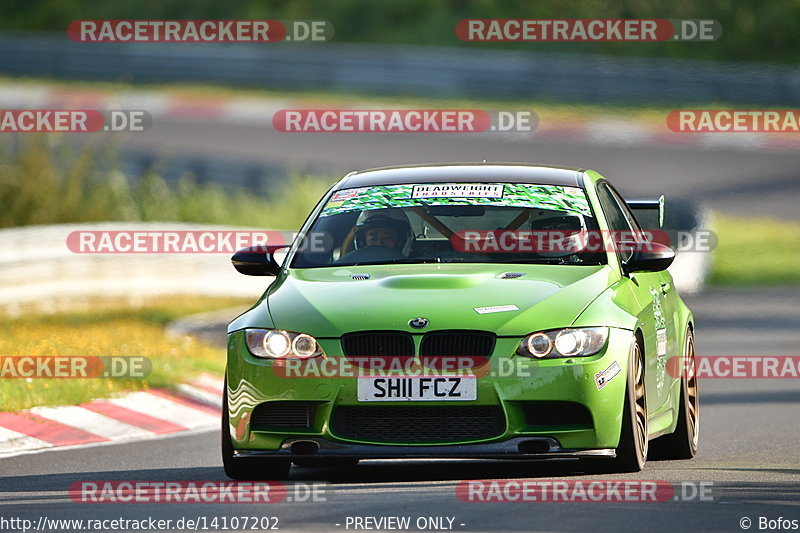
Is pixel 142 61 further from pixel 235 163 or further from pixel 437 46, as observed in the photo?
pixel 235 163

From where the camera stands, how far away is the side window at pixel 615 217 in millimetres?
9844

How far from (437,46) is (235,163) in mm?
16861

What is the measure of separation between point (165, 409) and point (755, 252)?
14912 mm

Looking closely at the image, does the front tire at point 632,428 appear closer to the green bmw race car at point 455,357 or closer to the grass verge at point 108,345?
the green bmw race car at point 455,357

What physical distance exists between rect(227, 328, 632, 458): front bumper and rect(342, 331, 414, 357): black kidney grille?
2.6 inches

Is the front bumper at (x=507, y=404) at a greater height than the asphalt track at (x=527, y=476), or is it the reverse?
the front bumper at (x=507, y=404)

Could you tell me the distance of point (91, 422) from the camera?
1195 centimetres

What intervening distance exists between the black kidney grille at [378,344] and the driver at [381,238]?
1120 millimetres

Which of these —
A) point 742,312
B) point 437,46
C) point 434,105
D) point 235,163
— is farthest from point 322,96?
point 742,312

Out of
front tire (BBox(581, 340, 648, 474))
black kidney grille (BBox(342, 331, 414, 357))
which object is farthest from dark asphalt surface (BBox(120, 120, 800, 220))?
black kidney grille (BBox(342, 331, 414, 357))

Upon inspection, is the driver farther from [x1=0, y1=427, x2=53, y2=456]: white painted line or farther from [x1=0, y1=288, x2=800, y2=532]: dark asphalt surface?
[x1=0, y1=427, x2=53, y2=456]: white painted line

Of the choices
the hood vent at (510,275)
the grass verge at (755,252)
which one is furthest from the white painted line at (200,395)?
the grass verge at (755,252)

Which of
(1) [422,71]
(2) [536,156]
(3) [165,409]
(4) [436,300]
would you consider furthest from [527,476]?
(1) [422,71]

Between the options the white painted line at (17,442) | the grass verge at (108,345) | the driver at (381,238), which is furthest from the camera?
the grass verge at (108,345)
